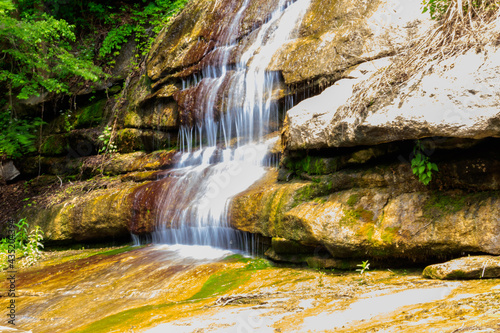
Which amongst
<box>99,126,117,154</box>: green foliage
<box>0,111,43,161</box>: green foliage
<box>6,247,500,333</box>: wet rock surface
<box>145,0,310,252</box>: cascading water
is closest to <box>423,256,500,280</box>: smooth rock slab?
<box>6,247,500,333</box>: wet rock surface

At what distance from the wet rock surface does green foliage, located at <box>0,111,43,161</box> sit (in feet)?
19.7

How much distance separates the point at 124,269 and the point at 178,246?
3.95 feet

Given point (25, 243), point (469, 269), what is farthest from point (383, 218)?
point (25, 243)

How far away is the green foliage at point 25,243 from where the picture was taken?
782 cm

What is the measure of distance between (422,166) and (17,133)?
37.4 ft

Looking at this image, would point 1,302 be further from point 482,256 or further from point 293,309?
point 482,256

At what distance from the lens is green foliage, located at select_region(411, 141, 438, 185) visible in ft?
13.5

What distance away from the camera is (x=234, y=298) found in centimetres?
395

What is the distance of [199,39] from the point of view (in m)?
10.3

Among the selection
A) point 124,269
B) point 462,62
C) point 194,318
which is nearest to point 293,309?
point 194,318

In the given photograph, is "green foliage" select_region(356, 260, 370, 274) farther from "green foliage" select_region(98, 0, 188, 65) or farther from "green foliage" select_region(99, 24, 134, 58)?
"green foliage" select_region(99, 24, 134, 58)

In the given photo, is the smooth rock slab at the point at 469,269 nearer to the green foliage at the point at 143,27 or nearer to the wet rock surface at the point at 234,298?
the wet rock surface at the point at 234,298

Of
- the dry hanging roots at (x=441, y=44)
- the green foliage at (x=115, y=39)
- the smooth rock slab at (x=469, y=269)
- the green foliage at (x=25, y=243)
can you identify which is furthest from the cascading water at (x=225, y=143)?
the green foliage at (x=115, y=39)

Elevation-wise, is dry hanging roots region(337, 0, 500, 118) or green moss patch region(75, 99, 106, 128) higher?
green moss patch region(75, 99, 106, 128)
